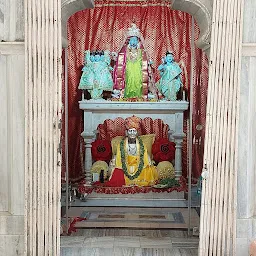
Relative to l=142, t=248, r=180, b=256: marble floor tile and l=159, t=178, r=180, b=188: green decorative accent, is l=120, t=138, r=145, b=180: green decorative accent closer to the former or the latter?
l=159, t=178, r=180, b=188: green decorative accent

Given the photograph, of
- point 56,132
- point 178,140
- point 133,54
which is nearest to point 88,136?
point 178,140

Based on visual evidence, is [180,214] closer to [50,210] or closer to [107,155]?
[107,155]

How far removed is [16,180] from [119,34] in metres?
4.82

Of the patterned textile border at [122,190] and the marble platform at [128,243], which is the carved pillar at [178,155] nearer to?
the patterned textile border at [122,190]

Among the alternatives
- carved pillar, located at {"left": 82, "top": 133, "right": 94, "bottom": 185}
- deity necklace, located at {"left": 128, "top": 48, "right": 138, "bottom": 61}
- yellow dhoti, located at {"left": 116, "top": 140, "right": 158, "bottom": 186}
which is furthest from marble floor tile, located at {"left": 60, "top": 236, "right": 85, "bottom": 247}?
deity necklace, located at {"left": 128, "top": 48, "right": 138, "bottom": 61}

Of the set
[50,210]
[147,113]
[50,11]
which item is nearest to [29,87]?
[50,11]

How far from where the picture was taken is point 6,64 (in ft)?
19.0

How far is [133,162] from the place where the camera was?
30.5 ft

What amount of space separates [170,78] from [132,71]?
0.74 meters

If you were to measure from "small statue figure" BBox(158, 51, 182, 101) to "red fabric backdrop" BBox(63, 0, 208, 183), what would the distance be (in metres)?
0.36

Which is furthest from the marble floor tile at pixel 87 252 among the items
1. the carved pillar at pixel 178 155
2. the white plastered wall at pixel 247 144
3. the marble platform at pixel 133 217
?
the carved pillar at pixel 178 155

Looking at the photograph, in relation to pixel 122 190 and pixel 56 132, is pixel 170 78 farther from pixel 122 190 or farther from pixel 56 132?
pixel 56 132

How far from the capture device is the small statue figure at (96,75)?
9.51 meters

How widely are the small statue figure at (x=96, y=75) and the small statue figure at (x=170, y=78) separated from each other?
1010 millimetres
